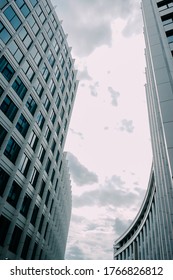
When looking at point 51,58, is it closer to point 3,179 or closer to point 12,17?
point 12,17

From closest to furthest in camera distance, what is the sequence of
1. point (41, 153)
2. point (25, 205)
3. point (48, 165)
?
1. point (25, 205)
2. point (41, 153)
3. point (48, 165)

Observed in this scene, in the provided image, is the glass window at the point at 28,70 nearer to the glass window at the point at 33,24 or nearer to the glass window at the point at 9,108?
the glass window at the point at 9,108

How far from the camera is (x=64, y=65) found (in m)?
35.9

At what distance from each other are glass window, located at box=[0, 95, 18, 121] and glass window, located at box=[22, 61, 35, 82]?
15.6 ft

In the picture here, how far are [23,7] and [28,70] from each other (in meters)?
7.12

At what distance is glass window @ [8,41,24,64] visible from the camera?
2177cm

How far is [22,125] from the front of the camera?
75.7 ft

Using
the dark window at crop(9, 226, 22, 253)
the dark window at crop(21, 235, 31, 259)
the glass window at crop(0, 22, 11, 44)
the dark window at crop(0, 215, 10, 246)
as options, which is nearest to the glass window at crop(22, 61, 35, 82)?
the glass window at crop(0, 22, 11, 44)

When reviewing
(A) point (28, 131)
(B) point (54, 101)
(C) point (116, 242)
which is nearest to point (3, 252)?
(A) point (28, 131)

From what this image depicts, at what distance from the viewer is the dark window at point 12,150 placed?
20191mm

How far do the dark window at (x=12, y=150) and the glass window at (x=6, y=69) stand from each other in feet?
19.9

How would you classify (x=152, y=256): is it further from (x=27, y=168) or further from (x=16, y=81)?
(x=16, y=81)

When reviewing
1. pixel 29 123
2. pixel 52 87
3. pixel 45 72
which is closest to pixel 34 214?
pixel 29 123

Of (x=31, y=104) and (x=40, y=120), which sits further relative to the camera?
(x=40, y=120)
